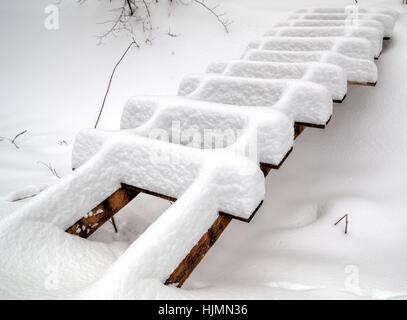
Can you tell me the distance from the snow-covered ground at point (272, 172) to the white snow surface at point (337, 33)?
0.34 m

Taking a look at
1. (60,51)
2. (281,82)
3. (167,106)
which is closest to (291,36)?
(281,82)

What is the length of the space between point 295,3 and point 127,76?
2.22 m

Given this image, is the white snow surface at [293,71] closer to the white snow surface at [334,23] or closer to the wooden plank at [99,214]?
the white snow surface at [334,23]

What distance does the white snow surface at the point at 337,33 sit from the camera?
2.21 metres

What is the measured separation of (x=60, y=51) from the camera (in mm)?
4293

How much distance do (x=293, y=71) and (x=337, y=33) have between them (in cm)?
75

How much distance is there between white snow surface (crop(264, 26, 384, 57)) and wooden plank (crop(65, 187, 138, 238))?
1803 millimetres

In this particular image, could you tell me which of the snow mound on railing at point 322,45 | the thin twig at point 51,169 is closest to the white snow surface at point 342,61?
the snow mound on railing at point 322,45

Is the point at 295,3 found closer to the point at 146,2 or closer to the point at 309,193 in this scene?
the point at 146,2

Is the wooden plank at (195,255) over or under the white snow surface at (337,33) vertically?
under

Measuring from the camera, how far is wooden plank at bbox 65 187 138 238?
1.25 metres

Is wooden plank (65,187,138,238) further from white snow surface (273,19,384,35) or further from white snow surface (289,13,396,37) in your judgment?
white snow surface (289,13,396,37)

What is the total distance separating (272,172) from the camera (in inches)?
87.4

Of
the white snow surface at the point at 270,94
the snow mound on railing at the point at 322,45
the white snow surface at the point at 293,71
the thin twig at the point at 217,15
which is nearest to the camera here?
the white snow surface at the point at 270,94
